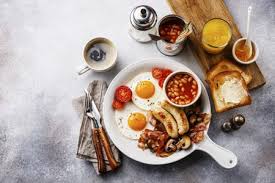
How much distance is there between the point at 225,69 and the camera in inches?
122

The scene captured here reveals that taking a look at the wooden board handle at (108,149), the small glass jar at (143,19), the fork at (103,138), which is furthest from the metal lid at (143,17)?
the wooden board handle at (108,149)

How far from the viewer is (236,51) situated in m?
3.10

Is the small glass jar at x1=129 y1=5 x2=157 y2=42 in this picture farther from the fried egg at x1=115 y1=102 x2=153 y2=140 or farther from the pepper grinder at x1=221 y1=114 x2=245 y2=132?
the pepper grinder at x1=221 y1=114 x2=245 y2=132

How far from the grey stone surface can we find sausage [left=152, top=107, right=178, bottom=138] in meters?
0.30

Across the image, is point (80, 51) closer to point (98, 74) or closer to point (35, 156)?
point (98, 74)

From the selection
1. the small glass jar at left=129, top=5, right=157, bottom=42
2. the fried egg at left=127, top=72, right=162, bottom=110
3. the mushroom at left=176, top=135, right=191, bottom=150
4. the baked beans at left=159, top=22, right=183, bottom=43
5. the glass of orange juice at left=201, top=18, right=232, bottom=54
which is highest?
the small glass jar at left=129, top=5, right=157, bottom=42

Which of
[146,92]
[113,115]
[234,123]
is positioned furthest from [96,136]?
[234,123]

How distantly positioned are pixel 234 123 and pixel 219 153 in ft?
0.95

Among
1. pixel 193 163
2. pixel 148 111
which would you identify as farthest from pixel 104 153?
pixel 193 163

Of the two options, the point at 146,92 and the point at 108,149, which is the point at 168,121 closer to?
the point at 146,92

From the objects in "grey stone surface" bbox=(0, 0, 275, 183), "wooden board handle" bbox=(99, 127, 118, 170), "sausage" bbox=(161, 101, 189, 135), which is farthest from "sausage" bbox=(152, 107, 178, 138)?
"wooden board handle" bbox=(99, 127, 118, 170)

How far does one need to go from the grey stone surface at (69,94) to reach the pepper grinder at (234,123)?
0.21 feet

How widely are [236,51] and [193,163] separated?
874 mm

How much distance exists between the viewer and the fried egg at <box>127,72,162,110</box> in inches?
121
